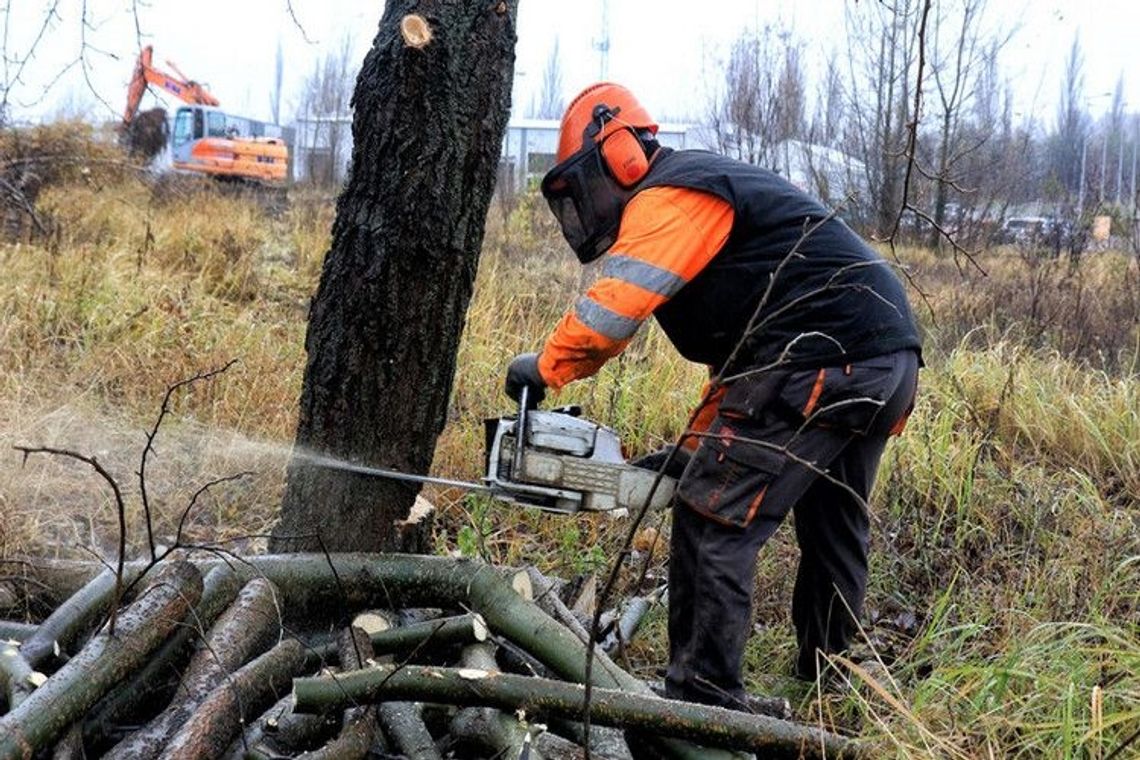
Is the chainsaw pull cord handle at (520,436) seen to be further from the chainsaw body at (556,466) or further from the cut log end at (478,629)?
the cut log end at (478,629)

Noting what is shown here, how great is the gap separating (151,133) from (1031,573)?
2038 centimetres

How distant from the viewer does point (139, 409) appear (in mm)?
5516

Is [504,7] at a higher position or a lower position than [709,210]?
higher

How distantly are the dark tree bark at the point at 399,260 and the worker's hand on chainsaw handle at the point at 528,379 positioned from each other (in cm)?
19

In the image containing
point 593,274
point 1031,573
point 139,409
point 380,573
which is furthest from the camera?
point 593,274

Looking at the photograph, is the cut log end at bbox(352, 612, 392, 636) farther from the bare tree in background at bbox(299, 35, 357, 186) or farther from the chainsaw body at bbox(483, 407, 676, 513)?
the bare tree in background at bbox(299, 35, 357, 186)

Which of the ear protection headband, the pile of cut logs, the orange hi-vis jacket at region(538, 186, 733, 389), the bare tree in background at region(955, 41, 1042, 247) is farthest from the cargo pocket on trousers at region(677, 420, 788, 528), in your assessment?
the bare tree in background at region(955, 41, 1042, 247)

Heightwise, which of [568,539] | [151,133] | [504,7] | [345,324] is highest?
[151,133]

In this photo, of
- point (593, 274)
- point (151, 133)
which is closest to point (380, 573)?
point (593, 274)

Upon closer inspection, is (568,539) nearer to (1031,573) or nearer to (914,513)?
(914,513)

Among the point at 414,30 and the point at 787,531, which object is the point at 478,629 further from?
the point at 787,531

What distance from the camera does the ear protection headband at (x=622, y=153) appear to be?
10.6ft

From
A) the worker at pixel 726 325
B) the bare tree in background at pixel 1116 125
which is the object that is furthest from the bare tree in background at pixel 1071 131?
the worker at pixel 726 325

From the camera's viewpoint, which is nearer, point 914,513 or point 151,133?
point 914,513
